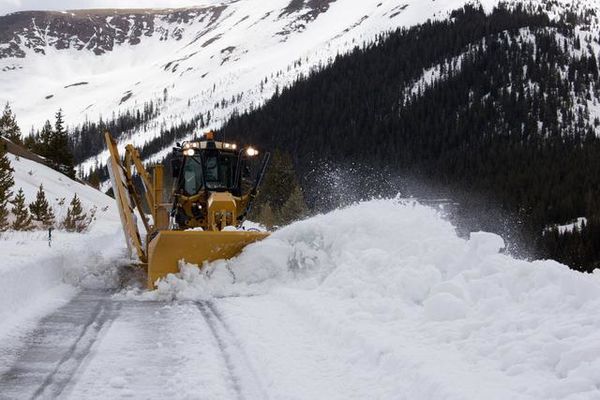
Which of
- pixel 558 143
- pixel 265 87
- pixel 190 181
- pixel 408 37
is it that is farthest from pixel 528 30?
pixel 190 181

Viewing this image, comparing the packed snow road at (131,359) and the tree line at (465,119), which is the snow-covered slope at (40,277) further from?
the tree line at (465,119)

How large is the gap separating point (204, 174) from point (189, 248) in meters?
2.70

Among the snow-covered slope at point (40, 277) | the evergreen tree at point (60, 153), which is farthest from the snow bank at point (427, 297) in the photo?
the evergreen tree at point (60, 153)

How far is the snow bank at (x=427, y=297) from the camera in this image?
13.9ft

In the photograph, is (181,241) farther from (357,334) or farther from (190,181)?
(357,334)

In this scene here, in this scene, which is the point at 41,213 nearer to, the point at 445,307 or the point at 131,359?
the point at 131,359

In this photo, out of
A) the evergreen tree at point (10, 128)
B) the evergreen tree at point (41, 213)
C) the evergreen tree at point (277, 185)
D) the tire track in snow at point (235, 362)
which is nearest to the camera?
the tire track in snow at point (235, 362)

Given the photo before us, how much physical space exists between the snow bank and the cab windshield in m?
2.67

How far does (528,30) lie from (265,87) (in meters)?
79.5

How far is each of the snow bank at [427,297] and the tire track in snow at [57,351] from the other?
1346 mm

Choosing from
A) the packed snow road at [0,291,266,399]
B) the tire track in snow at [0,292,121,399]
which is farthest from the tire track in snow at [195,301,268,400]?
the tire track in snow at [0,292,121,399]

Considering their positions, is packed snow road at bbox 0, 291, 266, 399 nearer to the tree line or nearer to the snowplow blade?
the snowplow blade

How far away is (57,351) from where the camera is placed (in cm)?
559

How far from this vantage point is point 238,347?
5.73 metres
